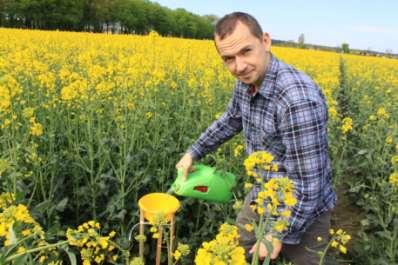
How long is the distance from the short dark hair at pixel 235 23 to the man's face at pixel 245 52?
2cm

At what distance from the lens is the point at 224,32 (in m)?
1.90

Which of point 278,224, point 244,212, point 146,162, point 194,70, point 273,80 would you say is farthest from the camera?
point 194,70

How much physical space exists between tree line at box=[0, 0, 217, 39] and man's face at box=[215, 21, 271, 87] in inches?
1259

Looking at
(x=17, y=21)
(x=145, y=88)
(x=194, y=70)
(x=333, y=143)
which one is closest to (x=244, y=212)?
(x=145, y=88)

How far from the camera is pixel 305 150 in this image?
1.86 m

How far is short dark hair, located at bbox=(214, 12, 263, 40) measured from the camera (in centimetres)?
189

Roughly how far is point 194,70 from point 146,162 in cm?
Result: 327

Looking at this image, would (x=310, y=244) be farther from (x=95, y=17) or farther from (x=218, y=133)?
(x=95, y=17)

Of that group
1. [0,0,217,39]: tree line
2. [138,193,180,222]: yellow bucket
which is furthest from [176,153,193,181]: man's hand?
[0,0,217,39]: tree line

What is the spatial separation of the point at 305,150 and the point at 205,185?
0.69 m

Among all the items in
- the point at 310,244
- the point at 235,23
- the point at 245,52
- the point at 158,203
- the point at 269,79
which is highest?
the point at 235,23

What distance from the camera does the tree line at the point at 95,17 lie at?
1406 inches

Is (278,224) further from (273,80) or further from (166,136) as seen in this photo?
(166,136)

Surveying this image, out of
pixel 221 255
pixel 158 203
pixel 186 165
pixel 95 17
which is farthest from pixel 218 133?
pixel 95 17
